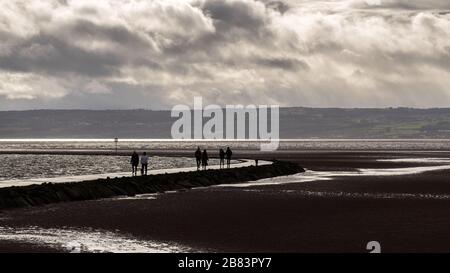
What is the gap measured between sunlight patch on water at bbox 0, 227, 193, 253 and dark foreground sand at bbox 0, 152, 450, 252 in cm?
82

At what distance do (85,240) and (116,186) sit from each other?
20.3 m

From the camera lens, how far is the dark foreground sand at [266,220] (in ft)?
83.5

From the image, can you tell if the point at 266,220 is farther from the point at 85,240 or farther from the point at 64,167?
the point at 64,167

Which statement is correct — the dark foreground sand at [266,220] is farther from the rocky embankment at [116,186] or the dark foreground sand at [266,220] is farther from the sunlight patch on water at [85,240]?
the rocky embankment at [116,186]

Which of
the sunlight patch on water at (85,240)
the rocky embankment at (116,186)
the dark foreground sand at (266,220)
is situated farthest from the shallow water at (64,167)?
the sunlight patch on water at (85,240)

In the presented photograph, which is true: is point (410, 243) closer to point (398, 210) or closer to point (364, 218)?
point (364, 218)

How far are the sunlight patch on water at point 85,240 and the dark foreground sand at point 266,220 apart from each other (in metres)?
0.82

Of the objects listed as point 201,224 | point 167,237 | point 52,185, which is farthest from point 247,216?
point 52,185

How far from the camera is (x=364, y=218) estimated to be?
32.8 metres

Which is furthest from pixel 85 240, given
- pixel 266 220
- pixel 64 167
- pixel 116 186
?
pixel 64 167

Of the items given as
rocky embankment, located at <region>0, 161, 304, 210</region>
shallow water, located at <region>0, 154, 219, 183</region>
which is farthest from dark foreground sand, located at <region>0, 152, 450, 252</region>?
shallow water, located at <region>0, 154, 219, 183</region>

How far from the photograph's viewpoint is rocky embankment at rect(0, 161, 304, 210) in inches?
1512

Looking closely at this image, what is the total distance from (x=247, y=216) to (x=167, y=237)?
7721 millimetres

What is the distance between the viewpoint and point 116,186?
46.1 m
